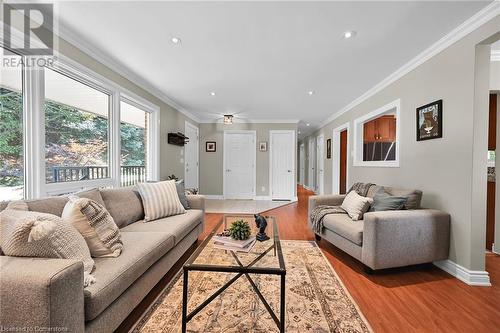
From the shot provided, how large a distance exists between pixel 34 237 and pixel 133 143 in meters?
2.77

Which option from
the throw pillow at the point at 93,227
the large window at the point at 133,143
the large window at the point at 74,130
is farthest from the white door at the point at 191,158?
the throw pillow at the point at 93,227

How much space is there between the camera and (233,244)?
161cm

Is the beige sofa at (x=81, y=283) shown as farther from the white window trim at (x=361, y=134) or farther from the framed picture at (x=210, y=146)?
the framed picture at (x=210, y=146)

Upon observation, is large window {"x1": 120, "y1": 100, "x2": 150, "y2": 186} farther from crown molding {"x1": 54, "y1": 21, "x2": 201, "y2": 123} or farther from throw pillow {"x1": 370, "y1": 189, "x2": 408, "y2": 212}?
throw pillow {"x1": 370, "y1": 189, "x2": 408, "y2": 212}

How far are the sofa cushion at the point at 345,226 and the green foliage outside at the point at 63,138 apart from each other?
2977 millimetres

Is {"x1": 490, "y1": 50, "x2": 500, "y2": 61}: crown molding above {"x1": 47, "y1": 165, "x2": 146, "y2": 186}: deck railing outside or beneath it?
above

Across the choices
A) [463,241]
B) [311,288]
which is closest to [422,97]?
[463,241]

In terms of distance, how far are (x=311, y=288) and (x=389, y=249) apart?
32.7 inches

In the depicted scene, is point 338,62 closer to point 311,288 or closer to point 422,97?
point 422,97

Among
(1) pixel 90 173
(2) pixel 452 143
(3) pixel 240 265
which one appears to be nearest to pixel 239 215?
(3) pixel 240 265

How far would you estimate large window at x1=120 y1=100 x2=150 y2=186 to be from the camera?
330 cm

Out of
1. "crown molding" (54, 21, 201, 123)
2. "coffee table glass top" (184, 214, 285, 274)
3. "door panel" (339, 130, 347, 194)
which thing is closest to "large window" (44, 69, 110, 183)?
"crown molding" (54, 21, 201, 123)

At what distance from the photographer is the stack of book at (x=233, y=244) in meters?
1.59

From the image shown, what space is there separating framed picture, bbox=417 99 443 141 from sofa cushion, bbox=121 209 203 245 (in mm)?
2837
